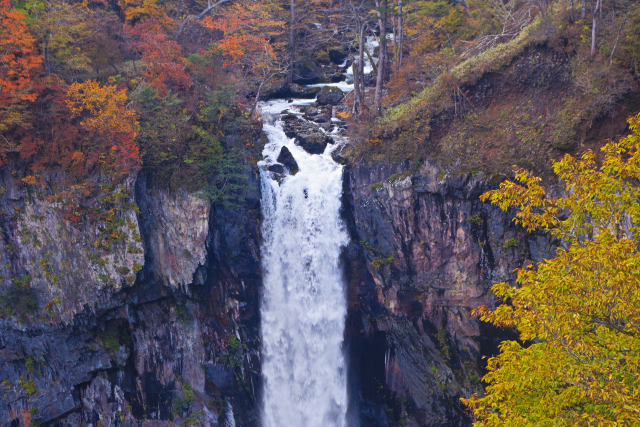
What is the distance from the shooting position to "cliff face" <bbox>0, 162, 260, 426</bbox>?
55.5ft

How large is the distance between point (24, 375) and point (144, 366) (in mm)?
4753

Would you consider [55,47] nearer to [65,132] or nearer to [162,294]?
[65,132]

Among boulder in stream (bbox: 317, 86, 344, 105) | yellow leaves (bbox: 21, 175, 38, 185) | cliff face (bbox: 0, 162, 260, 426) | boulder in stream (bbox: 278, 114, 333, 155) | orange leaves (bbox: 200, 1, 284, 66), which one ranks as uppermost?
orange leaves (bbox: 200, 1, 284, 66)

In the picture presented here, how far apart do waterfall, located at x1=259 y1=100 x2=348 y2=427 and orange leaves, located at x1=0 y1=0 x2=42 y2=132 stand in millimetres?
10129

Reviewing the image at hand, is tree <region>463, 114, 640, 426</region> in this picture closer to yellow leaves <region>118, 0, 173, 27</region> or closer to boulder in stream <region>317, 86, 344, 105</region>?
boulder in stream <region>317, 86, 344, 105</region>

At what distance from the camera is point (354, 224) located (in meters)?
19.0

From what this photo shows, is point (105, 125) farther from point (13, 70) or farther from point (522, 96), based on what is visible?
point (522, 96)

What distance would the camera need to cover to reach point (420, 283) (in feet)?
58.5

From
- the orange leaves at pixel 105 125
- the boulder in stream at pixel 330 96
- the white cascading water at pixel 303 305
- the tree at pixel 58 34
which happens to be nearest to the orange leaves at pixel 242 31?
the boulder in stream at pixel 330 96

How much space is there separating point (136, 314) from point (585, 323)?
673 inches

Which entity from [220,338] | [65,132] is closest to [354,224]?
[220,338]

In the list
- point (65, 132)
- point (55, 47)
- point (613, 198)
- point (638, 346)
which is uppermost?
point (55, 47)

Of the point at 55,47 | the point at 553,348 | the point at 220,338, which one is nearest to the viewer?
the point at 553,348

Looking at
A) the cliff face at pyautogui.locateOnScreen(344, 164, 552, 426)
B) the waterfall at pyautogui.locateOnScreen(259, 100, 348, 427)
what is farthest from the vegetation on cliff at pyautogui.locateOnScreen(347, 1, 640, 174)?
the waterfall at pyautogui.locateOnScreen(259, 100, 348, 427)
